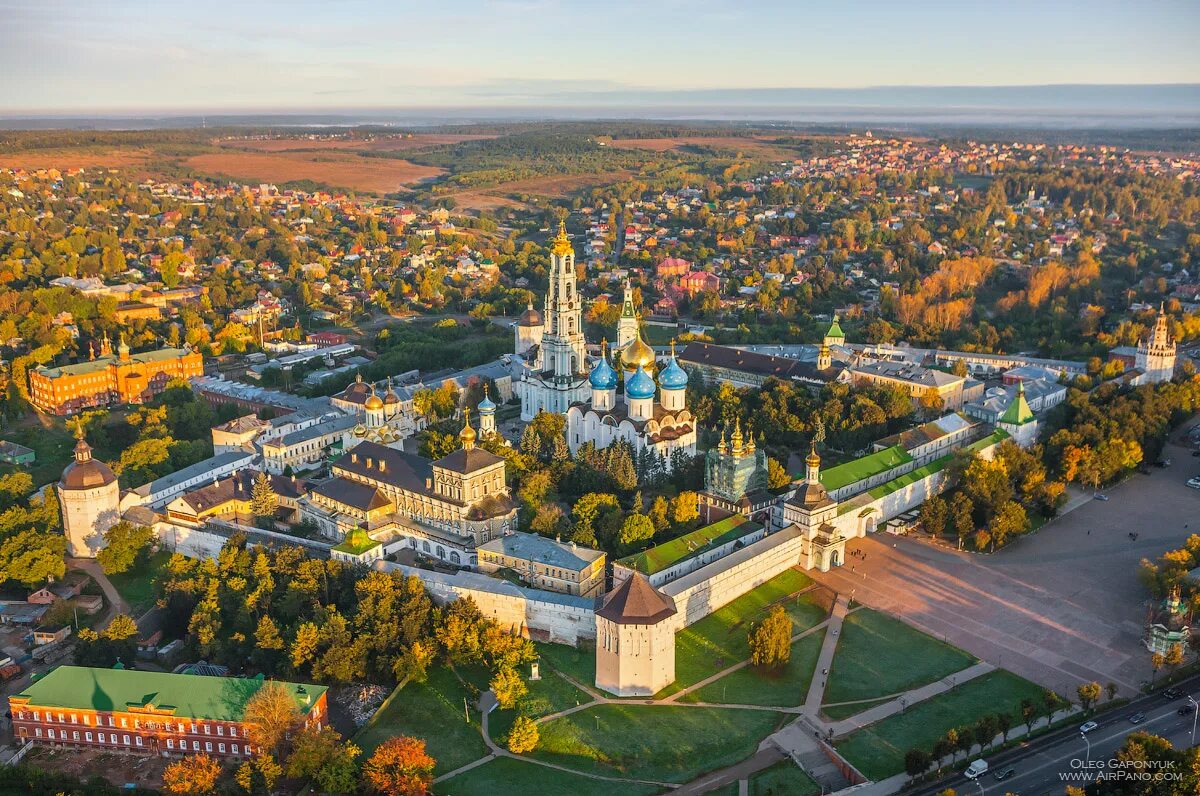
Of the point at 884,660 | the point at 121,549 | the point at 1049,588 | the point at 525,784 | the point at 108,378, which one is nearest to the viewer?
the point at 525,784

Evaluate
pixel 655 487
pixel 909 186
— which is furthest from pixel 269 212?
pixel 655 487

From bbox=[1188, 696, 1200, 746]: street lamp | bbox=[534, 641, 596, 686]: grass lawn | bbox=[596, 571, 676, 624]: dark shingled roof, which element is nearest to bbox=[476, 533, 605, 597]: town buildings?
bbox=[534, 641, 596, 686]: grass lawn

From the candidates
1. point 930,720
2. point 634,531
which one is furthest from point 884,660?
point 634,531

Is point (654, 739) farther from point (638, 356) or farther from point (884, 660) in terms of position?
point (638, 356)

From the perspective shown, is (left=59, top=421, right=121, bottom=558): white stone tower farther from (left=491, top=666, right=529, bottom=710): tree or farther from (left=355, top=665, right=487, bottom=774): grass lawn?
(left=491, top=666, right=529, bottom=710): tree

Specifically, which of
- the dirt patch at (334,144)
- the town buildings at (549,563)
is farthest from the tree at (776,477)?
the dirt patch at (334,144)

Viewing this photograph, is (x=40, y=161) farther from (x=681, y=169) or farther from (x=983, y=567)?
(x=983, y=567)
